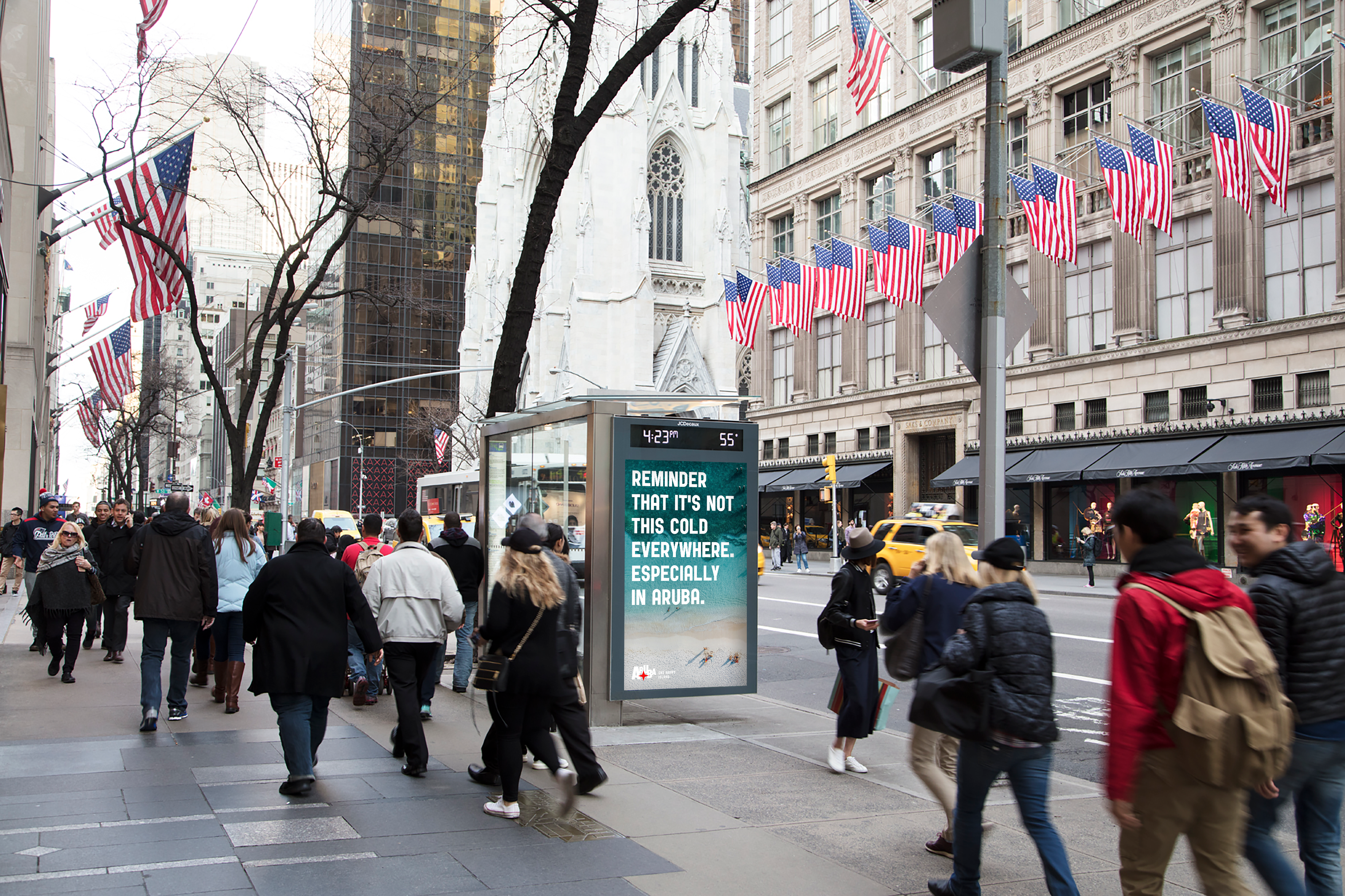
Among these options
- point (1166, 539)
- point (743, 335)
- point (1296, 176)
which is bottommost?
point (1166, 539)

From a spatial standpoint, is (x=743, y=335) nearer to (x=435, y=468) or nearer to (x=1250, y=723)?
(x=1250, y=723)

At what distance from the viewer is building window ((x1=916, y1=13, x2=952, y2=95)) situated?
4056 centimetres

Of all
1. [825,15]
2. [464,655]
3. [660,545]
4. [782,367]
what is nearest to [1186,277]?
[782,367]

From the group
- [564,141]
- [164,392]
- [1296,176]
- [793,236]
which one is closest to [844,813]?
[564,141]

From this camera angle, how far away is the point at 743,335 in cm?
3716

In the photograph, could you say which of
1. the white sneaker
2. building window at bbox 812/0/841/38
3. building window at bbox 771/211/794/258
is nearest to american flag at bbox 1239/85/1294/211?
the white sneaker

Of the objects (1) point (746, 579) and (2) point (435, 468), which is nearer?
(1) point (746, 579)

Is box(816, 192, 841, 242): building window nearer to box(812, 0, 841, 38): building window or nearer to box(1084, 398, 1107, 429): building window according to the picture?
box(812, 0, 841, 38): building window

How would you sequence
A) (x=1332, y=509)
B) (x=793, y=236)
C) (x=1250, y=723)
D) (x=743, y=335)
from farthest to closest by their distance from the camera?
1. (x=793, y=236)
2. (x=743, y=335)
3. (x=1332, y=509)
4. (x=1250, y=723)

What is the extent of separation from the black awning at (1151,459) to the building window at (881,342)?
1125cm

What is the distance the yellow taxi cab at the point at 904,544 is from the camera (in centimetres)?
2662

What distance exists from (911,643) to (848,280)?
28.1 metres

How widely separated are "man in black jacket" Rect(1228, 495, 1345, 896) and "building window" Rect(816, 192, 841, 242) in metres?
41.7

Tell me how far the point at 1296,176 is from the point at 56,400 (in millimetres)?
62190
